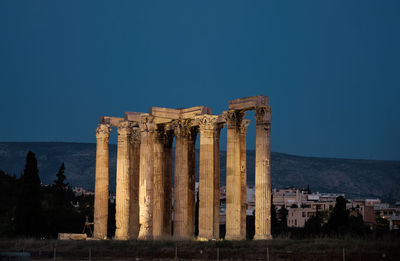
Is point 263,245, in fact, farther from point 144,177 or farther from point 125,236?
point 125,236

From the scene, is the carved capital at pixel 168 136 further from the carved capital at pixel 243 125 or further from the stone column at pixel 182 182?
the carved capital at pixel 243 125

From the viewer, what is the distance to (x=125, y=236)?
51.9m

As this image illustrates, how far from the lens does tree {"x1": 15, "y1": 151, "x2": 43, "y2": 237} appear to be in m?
59.8

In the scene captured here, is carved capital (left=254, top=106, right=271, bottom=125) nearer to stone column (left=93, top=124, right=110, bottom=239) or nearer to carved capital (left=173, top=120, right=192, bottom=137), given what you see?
carved capital (left=173, top=120, right=192, bottom=137)

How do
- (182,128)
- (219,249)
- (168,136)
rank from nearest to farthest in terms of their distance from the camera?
(219,249) < (182,128) < (168,136)

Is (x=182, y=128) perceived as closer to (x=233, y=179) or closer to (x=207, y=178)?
(x=207, y=178)

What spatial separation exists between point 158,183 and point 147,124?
18.3 ft

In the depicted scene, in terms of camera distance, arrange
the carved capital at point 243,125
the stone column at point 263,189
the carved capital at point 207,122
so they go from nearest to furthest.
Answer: the stone column at point 263,189 → the carved capital at point 243,125 → the carved capital at point 207,122

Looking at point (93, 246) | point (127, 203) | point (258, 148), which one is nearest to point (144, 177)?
point (127, 203)

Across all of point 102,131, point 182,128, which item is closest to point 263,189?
point 182,128

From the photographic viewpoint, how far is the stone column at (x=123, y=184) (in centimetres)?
5241

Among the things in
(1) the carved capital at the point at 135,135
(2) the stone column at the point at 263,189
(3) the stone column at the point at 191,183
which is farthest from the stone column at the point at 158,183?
(2) the stone column at the point at 263,189

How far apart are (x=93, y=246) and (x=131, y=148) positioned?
520 inches

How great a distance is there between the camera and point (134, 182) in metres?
54.0
